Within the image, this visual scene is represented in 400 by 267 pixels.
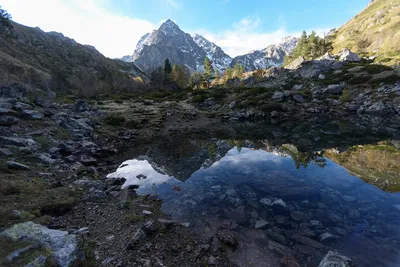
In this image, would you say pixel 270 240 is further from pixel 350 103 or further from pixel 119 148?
Answer: pixel 350 103

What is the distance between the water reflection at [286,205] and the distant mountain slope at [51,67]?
52.5 m

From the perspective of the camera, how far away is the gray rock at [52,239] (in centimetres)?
506

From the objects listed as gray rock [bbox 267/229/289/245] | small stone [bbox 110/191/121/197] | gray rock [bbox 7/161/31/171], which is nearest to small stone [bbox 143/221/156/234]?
small stone [bbox 110/191/121/197]

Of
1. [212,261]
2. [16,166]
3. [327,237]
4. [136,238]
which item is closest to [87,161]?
[16,166]

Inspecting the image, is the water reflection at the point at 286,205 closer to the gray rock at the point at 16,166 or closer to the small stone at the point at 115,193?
A: the small stone at the point at 115,193

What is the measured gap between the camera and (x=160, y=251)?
6.33 metres

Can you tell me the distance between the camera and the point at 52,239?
5.60 meters

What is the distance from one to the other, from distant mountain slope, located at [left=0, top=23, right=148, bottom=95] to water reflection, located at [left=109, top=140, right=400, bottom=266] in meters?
52.5

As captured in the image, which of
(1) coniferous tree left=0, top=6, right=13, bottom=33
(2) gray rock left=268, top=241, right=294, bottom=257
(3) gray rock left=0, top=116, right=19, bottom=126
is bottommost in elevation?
(2) gray rock left=268, top=241, right=294, bottom=257

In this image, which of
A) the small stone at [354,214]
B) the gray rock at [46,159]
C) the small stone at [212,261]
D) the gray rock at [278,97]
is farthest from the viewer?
the gray rock at [278,97]

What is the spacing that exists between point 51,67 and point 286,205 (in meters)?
134

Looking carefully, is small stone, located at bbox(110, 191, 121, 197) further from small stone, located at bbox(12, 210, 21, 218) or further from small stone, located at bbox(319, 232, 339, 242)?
small stone, located at bbox(319, 232, 339, 242)

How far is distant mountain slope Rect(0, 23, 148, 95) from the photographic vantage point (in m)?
70.8

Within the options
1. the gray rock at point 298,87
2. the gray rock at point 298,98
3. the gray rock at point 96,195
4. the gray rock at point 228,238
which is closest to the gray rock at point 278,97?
the gray rock at point 298,98
